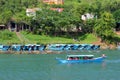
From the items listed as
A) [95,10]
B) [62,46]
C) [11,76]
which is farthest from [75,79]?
[95,10]

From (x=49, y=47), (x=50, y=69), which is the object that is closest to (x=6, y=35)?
(x=49, y=47)

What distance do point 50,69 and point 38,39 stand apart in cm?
2951

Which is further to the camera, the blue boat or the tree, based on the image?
the tree

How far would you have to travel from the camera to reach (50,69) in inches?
2335

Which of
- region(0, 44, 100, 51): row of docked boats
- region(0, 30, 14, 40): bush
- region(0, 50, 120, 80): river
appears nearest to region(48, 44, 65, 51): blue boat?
region(0, 44, 100, 51): row of docked boats

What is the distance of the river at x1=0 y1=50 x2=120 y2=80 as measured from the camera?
173ft

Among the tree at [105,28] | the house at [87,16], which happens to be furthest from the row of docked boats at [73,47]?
the house at [87,16]

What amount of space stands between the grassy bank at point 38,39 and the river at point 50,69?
1221 cm

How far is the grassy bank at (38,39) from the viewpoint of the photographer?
3396 inches

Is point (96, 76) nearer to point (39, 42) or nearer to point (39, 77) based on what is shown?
point (39, 77)

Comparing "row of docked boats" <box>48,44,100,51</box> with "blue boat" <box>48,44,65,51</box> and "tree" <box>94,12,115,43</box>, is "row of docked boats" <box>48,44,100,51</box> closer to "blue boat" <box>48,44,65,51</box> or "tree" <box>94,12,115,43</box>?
"blue boat" <box>48,44,65,51</box>

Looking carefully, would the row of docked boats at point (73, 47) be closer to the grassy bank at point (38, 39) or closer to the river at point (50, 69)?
the grassy bank at point (38, 39)

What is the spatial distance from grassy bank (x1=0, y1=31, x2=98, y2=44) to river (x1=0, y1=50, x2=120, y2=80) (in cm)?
→ 1221

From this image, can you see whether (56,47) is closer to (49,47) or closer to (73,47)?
(49,47)
